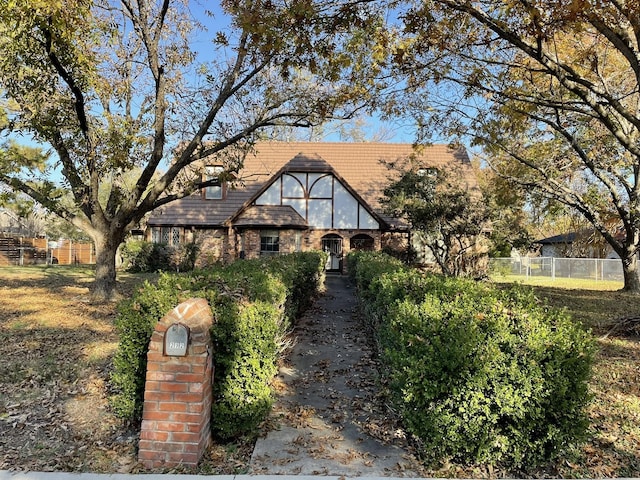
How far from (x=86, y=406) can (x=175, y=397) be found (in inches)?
81.4

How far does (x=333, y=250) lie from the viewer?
24.6 meters

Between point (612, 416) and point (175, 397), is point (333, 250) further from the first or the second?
point (175, 397)

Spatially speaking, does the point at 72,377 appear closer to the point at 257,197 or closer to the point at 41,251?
the point at 257,197

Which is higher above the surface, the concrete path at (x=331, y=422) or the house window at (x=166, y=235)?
the house window at (x=166, y=235)

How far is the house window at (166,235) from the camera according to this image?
24.5m

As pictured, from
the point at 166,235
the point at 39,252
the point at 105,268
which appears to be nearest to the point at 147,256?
the point at 166,235

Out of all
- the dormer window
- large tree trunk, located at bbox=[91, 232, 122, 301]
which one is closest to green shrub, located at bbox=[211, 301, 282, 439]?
large tree trunk, located at bbox=[91, 232, 122, 301]

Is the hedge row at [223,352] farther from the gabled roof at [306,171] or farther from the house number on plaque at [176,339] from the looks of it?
the gabled roof at [306,171]

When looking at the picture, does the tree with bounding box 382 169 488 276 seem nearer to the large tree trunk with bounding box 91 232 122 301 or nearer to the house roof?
the house roof

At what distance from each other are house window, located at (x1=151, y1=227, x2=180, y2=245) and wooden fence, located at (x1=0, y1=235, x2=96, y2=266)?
13970 millimetres

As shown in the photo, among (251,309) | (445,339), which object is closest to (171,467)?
(251,309)

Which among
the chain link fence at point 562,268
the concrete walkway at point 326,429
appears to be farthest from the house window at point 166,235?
the concrete walkway at point 326,429

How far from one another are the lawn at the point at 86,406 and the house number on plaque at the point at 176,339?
960 millimetres

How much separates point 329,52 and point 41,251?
35.7 meters
